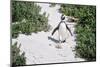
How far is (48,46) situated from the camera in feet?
6.89

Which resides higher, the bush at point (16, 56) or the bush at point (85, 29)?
the bush at point (85, 29)

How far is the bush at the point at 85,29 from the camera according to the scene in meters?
2.23

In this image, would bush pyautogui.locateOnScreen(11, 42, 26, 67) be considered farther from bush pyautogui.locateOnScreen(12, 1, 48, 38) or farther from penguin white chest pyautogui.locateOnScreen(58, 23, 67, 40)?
penguin white chest pyautogui.locateOnScreen(58, 23, 67, 40)

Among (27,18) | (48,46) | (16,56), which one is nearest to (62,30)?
(48,46)

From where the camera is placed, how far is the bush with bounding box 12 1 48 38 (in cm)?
196

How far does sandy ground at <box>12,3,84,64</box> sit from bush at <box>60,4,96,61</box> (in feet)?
0.27

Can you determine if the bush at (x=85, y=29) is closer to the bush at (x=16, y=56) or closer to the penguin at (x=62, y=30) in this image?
the penguin at (x=62, y=30)

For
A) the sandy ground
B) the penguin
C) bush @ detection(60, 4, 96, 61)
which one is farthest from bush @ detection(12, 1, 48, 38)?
bush @ detection(60, 4, 96, 61)

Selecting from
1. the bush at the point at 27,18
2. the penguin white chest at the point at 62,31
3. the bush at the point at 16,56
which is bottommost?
the bush at the point at 16,56

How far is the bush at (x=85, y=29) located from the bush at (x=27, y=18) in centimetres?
34

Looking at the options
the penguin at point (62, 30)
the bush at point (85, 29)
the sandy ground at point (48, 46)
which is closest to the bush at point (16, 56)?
the sandy ground at point (48, 46)

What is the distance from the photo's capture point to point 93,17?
7.57 feet

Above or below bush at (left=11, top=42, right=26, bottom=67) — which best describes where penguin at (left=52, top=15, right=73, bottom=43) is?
above

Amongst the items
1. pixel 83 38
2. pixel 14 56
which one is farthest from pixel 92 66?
pixel 14 56
